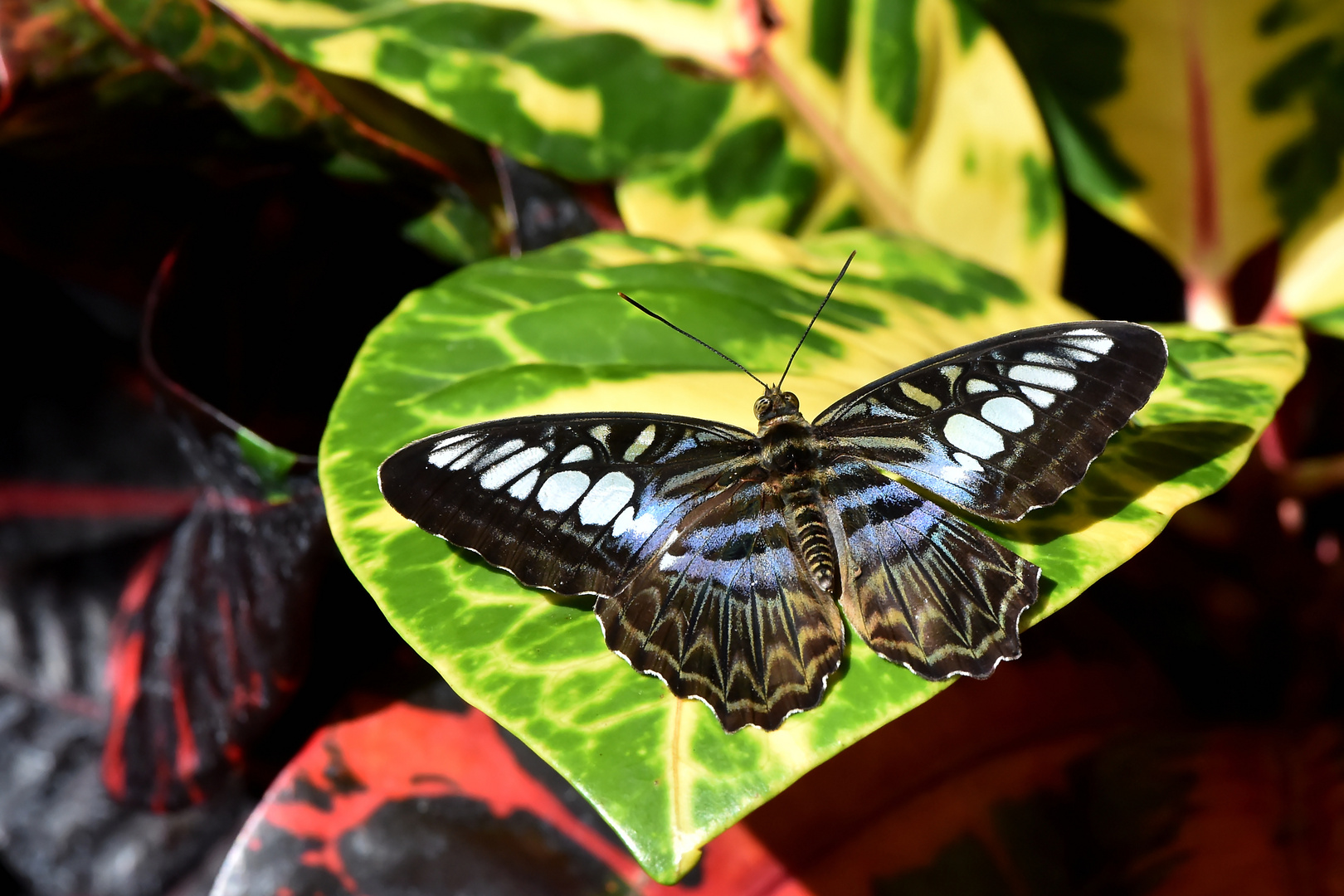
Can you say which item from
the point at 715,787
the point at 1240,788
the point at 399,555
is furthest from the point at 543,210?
the point at 1240,788

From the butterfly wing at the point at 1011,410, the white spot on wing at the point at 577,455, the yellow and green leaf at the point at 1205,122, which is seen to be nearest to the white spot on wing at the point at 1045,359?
the butterfly wing at the point at 1011,410

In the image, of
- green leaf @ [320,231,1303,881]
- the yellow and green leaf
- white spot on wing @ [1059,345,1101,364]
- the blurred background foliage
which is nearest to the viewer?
green leaf @ [320,231,1303,881]

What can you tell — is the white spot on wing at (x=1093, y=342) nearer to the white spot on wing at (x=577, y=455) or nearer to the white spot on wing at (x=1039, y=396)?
the white spot on wing at (x=1039, y=396)

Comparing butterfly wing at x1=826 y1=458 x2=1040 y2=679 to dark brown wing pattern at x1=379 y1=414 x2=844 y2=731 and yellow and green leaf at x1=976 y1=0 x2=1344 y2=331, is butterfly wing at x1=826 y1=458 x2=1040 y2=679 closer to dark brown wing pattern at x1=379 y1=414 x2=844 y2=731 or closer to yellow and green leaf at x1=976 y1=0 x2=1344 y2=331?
dark brown wing pattern at x1=379 y1=414 x2=844 y2=731

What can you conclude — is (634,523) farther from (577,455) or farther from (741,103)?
(741,103)

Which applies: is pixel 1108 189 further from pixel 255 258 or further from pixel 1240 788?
pixel 255 258

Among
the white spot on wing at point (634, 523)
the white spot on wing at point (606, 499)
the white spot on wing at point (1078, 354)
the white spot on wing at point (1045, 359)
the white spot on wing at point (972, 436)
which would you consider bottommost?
the white spot on wing at point (634, 523)

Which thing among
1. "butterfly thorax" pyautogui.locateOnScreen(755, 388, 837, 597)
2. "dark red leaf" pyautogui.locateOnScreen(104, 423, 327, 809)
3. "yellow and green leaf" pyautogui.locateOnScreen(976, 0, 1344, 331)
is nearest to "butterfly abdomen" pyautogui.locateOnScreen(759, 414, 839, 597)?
"butterfly thorax" pyautogui.locateOnScreen(755, 388, 837, 597)

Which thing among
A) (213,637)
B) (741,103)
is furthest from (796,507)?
(213,637)
